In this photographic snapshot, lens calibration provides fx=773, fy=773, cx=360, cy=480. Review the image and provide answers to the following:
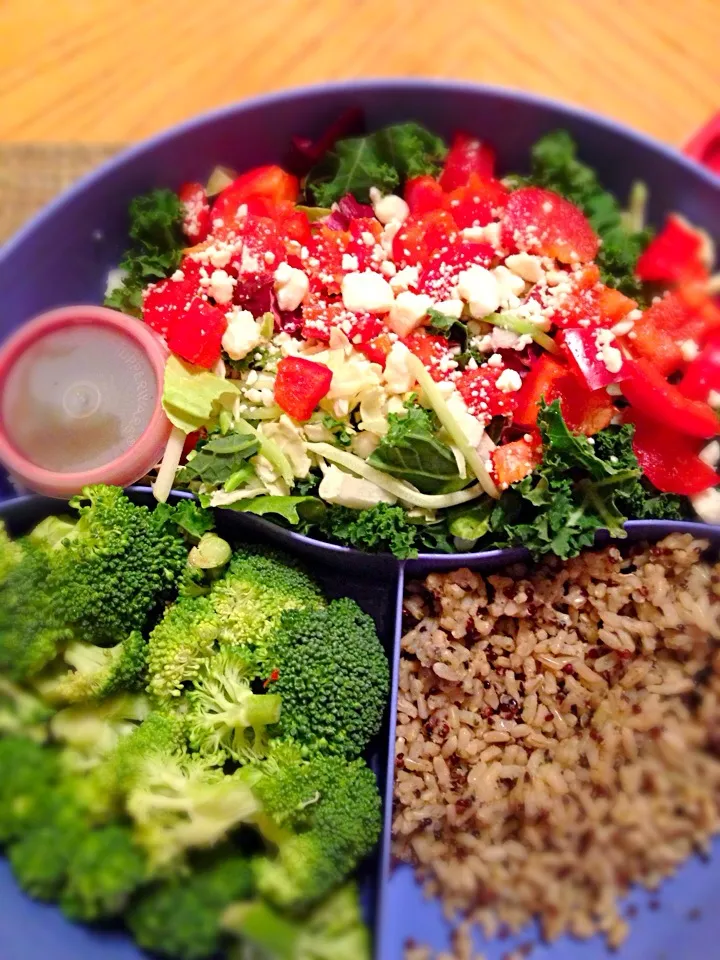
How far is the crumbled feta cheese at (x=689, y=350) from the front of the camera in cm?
155

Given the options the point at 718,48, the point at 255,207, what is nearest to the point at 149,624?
the point at 255,207

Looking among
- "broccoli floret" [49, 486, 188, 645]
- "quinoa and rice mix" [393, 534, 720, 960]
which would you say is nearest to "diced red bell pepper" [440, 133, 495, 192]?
"quinoa and rice mix" [393, 534, 720, 960]

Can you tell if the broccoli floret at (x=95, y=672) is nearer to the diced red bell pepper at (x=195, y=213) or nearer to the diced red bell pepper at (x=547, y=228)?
the diced red bell pepper at (x=195, y=213)

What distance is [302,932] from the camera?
114 cm

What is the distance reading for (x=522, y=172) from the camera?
185 centimetres

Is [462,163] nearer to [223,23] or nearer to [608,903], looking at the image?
[223,23]

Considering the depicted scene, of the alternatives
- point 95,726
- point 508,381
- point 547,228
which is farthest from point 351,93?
point 95,726

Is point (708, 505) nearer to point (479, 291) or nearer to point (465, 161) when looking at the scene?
point (479, 291)

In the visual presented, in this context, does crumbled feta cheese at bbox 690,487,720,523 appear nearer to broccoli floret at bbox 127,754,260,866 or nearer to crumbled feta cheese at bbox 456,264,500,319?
crumbled feta cheese at bbox 456,264,500,319

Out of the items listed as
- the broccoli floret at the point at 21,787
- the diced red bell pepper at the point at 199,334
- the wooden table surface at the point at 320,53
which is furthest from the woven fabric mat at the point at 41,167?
the broccoli floret at the point at 21,787

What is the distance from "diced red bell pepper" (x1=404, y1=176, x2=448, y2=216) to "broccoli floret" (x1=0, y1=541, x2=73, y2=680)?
1080mm

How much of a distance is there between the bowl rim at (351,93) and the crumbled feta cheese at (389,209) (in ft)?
0.78

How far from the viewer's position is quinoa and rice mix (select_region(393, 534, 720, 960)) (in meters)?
1.28

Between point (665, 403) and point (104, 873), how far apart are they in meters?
1.28
